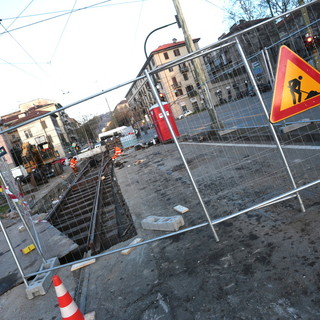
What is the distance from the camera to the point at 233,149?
841 centimetres

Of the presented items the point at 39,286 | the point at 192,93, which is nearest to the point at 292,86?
the point at 39,286

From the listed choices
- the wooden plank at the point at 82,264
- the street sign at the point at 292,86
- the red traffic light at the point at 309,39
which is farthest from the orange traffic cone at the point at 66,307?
the red traffic light at the point at 309,39

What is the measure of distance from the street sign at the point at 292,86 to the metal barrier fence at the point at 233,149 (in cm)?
19

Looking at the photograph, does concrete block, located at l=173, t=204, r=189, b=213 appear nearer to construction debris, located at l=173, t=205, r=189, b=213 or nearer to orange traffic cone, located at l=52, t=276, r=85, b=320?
construction debris, located at l=173, t=205, r=189, b=213

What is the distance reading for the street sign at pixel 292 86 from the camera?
3.26 m

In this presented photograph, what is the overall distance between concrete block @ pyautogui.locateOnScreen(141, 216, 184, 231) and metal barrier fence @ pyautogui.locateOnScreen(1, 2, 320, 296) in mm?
118

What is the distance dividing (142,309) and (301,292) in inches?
55.4

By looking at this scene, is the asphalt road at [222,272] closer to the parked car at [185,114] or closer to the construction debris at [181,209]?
the construction debris at [181,209]

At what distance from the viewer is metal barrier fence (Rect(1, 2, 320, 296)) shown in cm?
339

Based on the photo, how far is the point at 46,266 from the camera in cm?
398

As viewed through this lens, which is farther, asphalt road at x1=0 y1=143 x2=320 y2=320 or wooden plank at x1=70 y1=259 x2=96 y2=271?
wooden plank at x1=70 y1=259 x2=96 y2=271

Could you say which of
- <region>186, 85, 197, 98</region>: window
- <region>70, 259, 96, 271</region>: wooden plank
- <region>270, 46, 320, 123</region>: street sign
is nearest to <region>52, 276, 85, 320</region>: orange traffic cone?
<region>70, 259, 96, 271</region>: wooden plank

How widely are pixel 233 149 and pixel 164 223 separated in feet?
16.6

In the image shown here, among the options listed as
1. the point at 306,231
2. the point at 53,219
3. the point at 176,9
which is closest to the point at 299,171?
the point at 306,231
